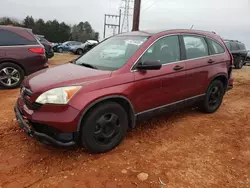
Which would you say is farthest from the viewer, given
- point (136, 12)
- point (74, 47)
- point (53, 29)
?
point (53, 29)

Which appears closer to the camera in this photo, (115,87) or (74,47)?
(115,87)

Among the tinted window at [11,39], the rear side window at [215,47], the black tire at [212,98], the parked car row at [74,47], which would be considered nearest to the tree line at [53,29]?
the parked car row at [74,47]

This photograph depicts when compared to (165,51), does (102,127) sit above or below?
below

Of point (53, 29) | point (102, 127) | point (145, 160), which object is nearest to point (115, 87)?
point (102, 127)

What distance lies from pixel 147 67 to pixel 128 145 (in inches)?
47.2

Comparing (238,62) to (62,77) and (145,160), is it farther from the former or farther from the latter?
(62,77)

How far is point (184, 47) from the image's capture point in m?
4.39

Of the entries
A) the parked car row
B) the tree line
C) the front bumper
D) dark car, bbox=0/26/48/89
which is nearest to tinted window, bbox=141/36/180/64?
the front bumper

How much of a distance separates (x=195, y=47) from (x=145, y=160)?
2.48 meters

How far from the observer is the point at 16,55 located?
22.1ft

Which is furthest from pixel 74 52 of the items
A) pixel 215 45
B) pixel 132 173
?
pixel 132 173

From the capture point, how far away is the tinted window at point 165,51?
3857mm

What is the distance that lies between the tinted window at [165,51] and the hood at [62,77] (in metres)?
0.82

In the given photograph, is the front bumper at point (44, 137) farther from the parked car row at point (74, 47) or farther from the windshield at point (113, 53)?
the parked car row at point (74, 47)
